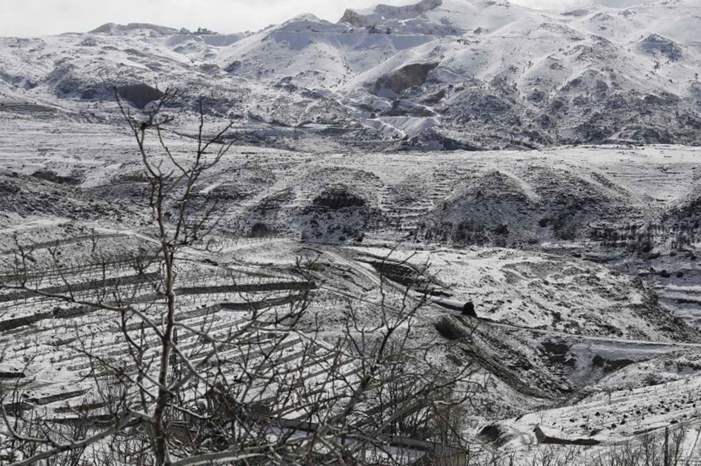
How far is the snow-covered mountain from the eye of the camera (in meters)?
101

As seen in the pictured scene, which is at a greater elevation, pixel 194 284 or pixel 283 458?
pixel 283 458

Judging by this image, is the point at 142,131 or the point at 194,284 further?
the point at 194,284

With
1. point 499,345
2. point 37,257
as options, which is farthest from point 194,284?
point 499,345

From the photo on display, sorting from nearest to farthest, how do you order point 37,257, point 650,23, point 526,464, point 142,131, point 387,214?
point 142,131 < point 526,464 < point 37,257 < point 387,214 < point 650,23

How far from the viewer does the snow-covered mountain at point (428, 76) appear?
101m

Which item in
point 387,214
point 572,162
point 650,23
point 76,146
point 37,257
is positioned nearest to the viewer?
point 37,257

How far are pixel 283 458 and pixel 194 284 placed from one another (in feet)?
85.8

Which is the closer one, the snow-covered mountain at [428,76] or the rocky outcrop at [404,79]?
the snow-covered mountain at [428,76]

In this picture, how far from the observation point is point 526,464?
42.3 ft

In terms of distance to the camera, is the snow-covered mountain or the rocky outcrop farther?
the rocky outcrop

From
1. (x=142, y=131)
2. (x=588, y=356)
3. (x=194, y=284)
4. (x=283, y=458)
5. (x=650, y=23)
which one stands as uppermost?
(x=650, y=23)

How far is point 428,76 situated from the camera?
12838 centimetres

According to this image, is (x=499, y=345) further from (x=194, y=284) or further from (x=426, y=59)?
(x=426, y=59)

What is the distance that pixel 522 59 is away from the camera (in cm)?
13638
